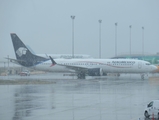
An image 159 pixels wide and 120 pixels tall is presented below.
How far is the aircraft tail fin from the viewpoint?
7581cm

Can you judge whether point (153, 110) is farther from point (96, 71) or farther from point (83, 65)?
point (83, 65)

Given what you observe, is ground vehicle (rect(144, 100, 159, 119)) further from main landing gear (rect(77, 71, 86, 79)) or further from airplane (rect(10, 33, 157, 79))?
main landing gear (rect(77, 71, 86, 79))

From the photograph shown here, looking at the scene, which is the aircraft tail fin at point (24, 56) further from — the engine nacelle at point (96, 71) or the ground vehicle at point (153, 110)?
the ground vehicle at point (153, 110)

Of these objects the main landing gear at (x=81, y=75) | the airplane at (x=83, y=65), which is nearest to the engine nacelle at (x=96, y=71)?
the airplane at (x=83, y=65)

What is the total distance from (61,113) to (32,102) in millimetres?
7018

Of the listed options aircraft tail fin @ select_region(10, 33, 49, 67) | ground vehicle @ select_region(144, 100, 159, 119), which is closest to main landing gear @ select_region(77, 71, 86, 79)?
aircraft tail fin @ select_region(10, 33, 49, 67)

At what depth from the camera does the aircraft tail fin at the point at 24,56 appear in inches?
2985

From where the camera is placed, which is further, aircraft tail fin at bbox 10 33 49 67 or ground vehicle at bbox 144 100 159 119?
aircraft tail fin at bbox 10 33 49 67

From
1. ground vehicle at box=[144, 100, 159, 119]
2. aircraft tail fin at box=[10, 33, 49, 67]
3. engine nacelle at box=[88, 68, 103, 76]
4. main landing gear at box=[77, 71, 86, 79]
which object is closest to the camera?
ground vehicle at box=[144, 100, 159, 119]

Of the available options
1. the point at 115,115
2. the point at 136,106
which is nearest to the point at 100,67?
the point at 136,106

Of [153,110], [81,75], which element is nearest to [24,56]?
[81,75]

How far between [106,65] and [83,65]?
459 cm

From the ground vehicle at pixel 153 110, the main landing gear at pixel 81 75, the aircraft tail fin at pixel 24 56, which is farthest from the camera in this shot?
the aircraft tail fin at pixel 24 56

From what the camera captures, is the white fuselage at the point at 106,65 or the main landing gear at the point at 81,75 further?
the main landing gear at the point at 81,75
